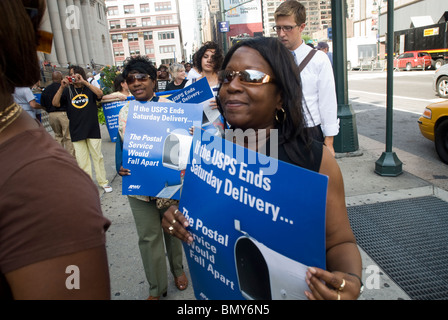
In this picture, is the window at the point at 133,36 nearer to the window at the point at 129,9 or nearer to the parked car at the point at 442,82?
the window at the point at 129,9

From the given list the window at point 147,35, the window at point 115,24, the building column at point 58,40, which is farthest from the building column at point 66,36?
the window at point 115,24

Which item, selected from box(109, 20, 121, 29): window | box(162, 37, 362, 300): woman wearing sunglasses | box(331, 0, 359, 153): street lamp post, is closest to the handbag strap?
box(162, 37, 362, 300): woman wearing sunglasses

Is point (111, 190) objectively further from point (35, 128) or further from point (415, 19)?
point (415, 19)

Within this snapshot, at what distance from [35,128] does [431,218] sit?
179 inches

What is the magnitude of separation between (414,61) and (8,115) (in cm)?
3845

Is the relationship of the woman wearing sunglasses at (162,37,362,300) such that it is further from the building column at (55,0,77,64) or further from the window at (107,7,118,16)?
the window at (107,7,118,16)

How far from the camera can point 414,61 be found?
1293 inches

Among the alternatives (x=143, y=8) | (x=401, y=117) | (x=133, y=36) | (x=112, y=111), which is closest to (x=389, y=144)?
(x=112, y=111)

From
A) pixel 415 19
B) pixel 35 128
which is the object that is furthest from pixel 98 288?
pixel 415 19

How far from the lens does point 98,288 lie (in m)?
0.90

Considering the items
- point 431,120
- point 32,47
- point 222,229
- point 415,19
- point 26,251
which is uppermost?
point 415,19

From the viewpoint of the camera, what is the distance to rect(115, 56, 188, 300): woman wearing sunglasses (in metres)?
3.00

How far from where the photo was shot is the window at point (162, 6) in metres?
111

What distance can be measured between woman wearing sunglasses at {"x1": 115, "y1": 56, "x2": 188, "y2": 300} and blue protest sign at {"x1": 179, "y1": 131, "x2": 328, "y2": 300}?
1537 millimetres
